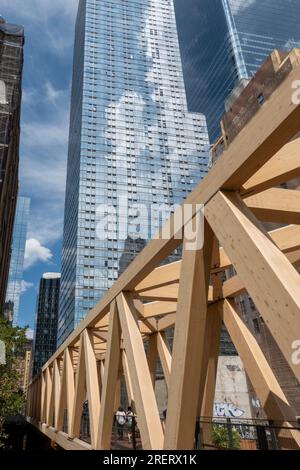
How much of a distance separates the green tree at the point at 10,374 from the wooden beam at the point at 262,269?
824 inches

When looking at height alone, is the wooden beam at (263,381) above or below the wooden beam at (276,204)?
below

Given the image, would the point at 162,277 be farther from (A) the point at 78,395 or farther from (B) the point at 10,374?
(B) the point at 10,374

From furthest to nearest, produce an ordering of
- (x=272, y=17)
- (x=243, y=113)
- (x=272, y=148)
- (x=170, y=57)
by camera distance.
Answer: (x=170, y=57) → (x=272, y=17) → (x=243, y=113) → (x=272, y=148)

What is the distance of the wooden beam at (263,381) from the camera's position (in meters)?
8.35

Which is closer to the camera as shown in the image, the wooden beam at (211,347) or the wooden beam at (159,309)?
the wooden beam at (211,347)

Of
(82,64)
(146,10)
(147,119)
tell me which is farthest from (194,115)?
(146,10)

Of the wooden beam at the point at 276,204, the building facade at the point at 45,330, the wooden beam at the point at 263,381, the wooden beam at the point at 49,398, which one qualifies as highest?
the building facade at the point at 45,330

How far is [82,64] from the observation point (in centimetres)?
14112

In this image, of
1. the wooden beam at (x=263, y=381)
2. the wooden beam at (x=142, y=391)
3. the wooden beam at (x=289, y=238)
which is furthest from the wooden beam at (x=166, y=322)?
the wooden beam at (x=289, y=238)

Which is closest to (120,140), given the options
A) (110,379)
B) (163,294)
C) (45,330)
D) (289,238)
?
(45,330)

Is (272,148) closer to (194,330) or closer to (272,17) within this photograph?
(194,330)

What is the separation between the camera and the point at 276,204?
6.04 m

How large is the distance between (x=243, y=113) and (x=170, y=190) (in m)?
82.4

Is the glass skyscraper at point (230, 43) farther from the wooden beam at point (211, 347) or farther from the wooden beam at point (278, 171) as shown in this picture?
the wooden beam at point (278, 171)
